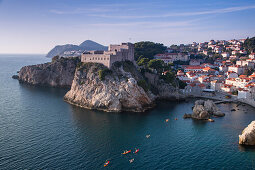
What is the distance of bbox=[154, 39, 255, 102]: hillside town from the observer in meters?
72.8

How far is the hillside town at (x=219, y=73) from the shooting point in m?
72.8

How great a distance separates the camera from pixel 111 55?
201 feet

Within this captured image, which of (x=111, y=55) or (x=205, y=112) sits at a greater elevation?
(x=111, y=55)

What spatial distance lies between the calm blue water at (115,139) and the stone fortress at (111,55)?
621 inches

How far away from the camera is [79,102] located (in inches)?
2338

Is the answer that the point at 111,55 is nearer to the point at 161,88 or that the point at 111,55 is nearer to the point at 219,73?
the point at 161,88

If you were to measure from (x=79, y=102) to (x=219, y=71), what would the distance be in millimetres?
73762

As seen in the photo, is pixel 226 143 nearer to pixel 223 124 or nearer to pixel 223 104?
pixel 223 124

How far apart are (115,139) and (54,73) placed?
6193cm

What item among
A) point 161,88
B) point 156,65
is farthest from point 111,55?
point 156,65

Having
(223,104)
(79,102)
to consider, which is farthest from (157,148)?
(223,104)

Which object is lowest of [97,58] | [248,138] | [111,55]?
[248,138]

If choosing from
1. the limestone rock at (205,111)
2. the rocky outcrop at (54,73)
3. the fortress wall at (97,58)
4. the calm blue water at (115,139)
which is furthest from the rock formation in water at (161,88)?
the rocky outcrop at (54,73)

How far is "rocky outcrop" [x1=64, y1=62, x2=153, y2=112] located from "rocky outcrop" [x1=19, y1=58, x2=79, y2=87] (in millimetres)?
26164
